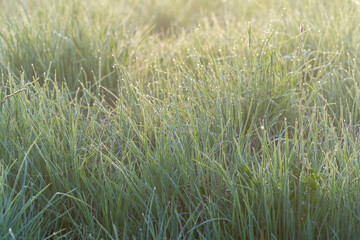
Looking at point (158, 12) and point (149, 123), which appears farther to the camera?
point (158, 12)

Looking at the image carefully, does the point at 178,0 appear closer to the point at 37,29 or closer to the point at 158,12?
the point at 158,12

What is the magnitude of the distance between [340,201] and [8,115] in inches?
50.7

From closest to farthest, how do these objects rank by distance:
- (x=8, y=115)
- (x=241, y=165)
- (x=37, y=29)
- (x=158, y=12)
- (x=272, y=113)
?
1. (x=241, y=165)
2. (x=8, y=115)
3. (x=272, y=113)
4. (x=37, y=29)
5. (x=158, y=12)

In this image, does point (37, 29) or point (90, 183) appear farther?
point (37, 29)

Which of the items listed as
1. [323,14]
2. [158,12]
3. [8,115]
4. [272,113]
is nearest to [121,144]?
[8,115]

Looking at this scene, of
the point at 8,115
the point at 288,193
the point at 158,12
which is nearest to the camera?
the point at 288,193

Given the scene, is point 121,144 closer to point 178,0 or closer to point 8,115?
point 8,115

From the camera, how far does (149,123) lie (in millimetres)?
1957

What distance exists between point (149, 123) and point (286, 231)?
2.45 ft

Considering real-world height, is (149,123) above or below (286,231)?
above

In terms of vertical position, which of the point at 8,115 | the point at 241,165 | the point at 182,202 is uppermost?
the point at 8,115

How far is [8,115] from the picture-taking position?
1.85 m

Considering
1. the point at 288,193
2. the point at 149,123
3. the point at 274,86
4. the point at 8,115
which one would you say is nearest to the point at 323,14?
the point at 274,86

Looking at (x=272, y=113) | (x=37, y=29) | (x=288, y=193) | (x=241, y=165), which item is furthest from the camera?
(x=37, y=29)
